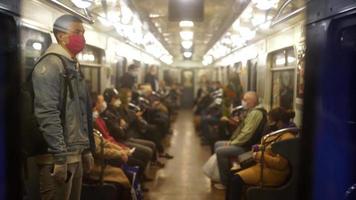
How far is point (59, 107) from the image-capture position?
97.9 inches

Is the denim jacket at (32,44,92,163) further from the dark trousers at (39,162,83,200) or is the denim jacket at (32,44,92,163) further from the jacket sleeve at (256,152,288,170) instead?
the jacket sleeve at (256,152,288,170)

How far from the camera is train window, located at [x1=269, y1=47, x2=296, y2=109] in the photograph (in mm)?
3873

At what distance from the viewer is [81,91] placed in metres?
2.67

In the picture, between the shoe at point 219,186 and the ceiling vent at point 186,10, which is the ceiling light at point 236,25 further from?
the shoe at point 219,186

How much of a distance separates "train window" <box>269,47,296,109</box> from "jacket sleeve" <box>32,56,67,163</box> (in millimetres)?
2185

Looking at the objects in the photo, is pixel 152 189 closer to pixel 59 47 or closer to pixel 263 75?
pixel 263 75

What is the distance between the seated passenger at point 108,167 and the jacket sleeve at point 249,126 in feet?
4.50

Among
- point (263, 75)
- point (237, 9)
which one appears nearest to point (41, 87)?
point (263, 75)

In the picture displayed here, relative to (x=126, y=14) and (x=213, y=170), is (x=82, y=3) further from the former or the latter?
(x=213, y=170)

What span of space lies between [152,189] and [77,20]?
2.76 m

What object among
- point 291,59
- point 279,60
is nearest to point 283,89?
point 291,59

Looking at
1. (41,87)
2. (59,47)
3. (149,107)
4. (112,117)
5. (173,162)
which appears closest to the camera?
(41,87)

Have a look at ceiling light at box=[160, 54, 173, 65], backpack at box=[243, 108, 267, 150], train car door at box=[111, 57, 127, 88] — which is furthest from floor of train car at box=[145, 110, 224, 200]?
ceiling light at box=[160, 54, 173, 65]

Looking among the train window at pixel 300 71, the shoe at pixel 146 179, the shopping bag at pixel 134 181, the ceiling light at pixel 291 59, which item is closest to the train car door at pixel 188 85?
the shoe at pixel 146 179
